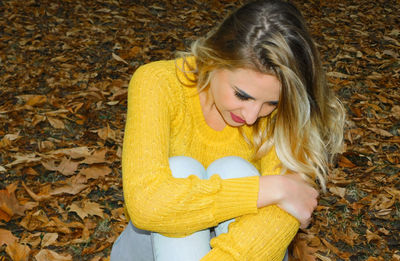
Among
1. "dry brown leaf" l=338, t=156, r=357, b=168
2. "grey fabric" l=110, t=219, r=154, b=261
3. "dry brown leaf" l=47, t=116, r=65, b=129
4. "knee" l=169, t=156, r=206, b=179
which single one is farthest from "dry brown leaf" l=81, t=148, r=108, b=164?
"dry brown leaf" l=338, t=156, r=357, b=168

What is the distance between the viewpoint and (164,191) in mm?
1941

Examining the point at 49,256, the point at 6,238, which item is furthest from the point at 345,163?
the point at 6,238

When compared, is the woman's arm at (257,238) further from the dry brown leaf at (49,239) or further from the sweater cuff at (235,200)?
the dry brown leaf at (49,239)

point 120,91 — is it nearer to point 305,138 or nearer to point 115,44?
point 115,44

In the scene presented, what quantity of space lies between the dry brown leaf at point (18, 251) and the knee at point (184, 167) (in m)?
1.22

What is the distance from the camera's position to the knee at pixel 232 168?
2196 millimetres

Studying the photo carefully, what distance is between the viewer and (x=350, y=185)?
341cm

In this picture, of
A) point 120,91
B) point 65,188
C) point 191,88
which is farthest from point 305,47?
point 120,91

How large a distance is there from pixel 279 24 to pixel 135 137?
87 centimetres

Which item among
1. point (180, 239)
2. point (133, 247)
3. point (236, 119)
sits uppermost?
point (236, 119)

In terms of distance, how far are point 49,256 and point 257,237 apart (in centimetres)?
146

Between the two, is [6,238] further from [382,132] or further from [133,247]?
[382,132]

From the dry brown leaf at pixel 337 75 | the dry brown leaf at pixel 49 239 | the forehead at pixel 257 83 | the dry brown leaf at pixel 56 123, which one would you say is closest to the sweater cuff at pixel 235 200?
the forehead at pixel 257 83

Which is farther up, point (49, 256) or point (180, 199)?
point (180, 199)
